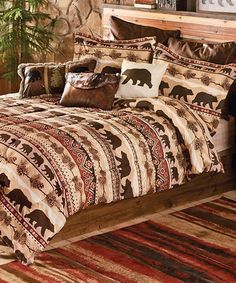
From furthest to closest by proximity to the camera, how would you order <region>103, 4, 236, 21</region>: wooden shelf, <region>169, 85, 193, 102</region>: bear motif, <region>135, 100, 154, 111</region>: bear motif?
<region>103, 4, 236, 21</region>: wooden shelf
<region>169, 85, 193, 102</region>: bear motif
<region>135, 100, 154, 111</region>: bear motif

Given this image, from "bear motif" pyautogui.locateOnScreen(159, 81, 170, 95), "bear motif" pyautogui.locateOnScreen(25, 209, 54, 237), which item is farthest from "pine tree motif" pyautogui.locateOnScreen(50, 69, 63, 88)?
"bear motif" pyautogui.locateOnScreen(25, 209, 54, 237)

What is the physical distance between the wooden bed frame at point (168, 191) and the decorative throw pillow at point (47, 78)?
30.8 inches

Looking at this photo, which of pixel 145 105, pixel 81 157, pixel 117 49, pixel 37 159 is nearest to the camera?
pixel 37 159

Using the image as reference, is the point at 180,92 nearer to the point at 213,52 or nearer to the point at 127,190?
the point at 213,52

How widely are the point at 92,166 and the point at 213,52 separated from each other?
1426mm

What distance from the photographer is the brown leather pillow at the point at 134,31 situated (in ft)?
17.7

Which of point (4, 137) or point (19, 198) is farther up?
point (4, 137)

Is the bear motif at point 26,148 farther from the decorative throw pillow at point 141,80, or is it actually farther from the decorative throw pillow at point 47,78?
the decorative throw pillow at point 47,78

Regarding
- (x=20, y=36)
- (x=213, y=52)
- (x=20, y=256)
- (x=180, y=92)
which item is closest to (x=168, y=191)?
(x=180, y=92)

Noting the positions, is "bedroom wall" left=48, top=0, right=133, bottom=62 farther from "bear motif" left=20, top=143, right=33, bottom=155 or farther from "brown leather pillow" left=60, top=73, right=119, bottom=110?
"bear motif" left=20, top=143, right=33, bottom=155

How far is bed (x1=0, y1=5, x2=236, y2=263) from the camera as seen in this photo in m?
3.80

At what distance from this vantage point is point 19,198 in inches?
149

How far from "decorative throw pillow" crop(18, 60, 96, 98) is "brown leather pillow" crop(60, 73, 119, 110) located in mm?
317

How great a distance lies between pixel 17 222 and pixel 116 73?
170 centimetres
